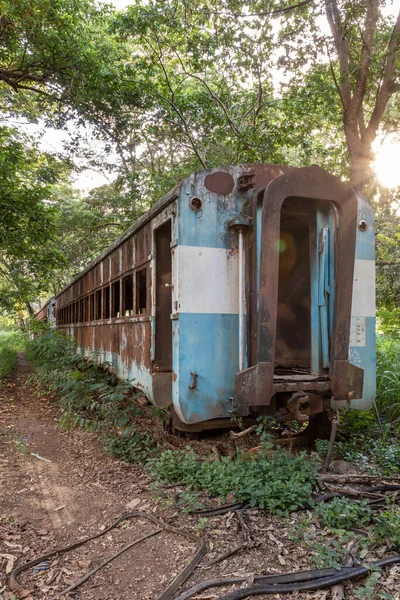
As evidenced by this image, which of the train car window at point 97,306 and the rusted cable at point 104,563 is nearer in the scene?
the rusted cable at point 104,563

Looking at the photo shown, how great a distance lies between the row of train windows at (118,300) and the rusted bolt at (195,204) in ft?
5.26

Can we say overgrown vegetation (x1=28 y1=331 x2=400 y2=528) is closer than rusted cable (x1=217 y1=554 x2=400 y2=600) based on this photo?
No

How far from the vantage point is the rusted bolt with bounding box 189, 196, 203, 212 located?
4285mm

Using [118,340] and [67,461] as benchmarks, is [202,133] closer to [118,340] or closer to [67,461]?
[118,340]

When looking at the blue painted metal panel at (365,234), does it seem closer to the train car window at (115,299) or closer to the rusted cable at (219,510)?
the rusted cable at (219,510)

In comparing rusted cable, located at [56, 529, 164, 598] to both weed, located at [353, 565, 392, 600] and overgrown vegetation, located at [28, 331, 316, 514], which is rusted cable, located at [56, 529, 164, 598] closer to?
overgrown vegetation, located at [28, 331, 316, 514]

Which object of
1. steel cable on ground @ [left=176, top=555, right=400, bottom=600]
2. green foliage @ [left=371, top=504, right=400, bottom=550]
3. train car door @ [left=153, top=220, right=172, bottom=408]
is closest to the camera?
steel cable on ground @ [left=176, top=555, right=400, bottom=600]

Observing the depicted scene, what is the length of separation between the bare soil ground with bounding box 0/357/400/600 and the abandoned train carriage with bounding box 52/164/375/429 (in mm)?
916

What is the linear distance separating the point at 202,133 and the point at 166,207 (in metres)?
7.53

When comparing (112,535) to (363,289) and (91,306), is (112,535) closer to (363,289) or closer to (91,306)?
(363,289)

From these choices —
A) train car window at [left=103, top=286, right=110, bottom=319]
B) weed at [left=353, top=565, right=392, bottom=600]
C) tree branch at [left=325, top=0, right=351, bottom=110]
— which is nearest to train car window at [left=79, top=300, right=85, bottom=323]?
train car window at [left=103, top=286, right=110, bottom=319]

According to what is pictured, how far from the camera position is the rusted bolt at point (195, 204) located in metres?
4.29

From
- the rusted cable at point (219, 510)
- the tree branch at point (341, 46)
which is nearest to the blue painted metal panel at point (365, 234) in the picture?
the rusted cable at point (219, 510)

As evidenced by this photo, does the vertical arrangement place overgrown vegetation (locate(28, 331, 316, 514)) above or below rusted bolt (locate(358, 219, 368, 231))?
below
